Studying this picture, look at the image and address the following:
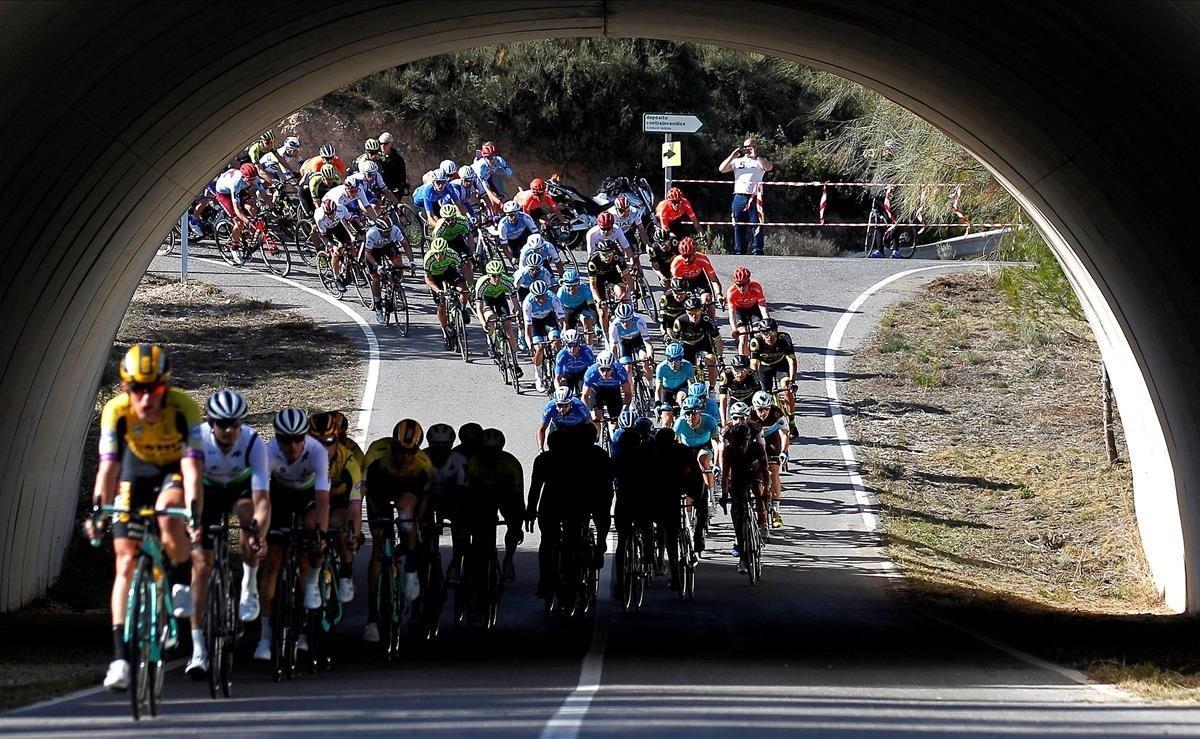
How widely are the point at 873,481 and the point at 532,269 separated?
5805 mm

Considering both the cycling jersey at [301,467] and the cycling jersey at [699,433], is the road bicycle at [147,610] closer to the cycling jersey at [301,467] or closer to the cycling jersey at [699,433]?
the cycling jersey at [301,467]

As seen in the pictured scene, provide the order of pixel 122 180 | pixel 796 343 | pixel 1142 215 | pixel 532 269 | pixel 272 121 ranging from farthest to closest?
pixel 796 343, pixel 532 269, pixel 272 121, pixel 122 180, pixel 1142 215

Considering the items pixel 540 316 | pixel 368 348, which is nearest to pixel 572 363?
pixel 540 316

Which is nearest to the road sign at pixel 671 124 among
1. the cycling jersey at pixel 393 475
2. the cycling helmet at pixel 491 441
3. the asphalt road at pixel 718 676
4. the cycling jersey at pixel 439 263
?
the cycling jersey at pixel 439 263

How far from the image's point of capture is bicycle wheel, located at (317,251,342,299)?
30.1 m

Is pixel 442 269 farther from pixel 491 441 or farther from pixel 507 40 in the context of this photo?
pixel 491 441

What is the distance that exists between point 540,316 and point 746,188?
1363 centimetres

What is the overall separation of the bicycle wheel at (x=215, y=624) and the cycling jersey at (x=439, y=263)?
15.9 meters

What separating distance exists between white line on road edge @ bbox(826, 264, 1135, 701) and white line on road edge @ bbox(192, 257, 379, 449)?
22.0 feet

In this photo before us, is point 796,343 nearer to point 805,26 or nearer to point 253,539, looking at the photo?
point 805,26

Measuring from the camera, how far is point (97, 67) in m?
11.4

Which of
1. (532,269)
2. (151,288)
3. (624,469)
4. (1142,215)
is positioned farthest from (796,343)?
(1142,215)

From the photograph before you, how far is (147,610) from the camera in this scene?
8.48 meters

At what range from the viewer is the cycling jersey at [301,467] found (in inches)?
411
